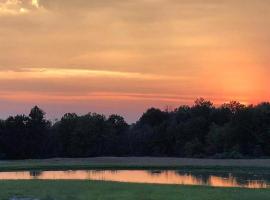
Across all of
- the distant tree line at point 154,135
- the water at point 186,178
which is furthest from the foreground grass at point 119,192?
the distant tree line at point 154,135

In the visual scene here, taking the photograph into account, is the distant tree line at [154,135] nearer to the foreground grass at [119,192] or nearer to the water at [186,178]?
the water at [186,178]

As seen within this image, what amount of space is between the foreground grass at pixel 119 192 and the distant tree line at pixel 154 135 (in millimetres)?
56416

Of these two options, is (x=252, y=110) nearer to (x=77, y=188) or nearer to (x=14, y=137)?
(x=14, y=137)

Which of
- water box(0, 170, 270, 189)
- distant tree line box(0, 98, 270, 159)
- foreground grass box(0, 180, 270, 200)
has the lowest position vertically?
water box(0, 170, 270, 189)

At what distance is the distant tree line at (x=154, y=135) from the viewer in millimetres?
90312

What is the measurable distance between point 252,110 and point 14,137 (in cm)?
4215

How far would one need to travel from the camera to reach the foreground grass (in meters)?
24.7

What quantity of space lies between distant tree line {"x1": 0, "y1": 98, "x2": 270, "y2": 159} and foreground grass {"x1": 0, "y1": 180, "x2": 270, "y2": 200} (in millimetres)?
56416

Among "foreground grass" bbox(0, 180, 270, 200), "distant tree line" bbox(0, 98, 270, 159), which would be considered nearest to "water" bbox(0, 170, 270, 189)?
"foreground grass" bbox(0, 180, 270, 200)

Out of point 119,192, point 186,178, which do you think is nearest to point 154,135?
point 186,178

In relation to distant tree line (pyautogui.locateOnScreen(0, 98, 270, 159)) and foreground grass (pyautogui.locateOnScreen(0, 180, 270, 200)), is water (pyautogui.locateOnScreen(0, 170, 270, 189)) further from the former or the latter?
distant tree line (pyautogui.locateOnScreen(0, 98, 270, 159))

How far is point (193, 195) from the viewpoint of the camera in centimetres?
2548

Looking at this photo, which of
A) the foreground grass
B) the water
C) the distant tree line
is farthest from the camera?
the distant tree line

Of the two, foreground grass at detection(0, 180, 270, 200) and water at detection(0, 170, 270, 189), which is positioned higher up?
foreground grass at detection(0, 180, 270, 200)
